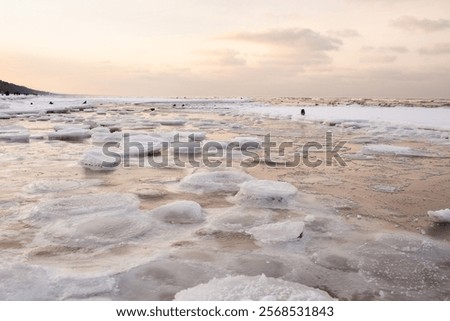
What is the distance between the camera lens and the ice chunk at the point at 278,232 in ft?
11.0

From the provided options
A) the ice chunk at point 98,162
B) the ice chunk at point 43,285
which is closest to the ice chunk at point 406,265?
the ice chunk at point 43,285

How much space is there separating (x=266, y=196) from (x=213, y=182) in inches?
41.1

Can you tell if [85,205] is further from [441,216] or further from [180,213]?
[441,216]

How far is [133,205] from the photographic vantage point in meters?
4.17

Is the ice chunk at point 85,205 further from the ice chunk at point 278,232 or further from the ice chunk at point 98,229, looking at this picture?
the ice chunk at point 278,232

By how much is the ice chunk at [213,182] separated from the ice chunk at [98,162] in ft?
5.77

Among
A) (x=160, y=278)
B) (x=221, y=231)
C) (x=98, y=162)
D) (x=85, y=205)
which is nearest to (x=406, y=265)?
(x=221, y=231)

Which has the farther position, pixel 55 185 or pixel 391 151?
pixel 391 151

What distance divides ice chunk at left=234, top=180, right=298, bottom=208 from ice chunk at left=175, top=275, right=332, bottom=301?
186 cm

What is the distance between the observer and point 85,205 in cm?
411

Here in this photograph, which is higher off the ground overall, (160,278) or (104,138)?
(104,138)
